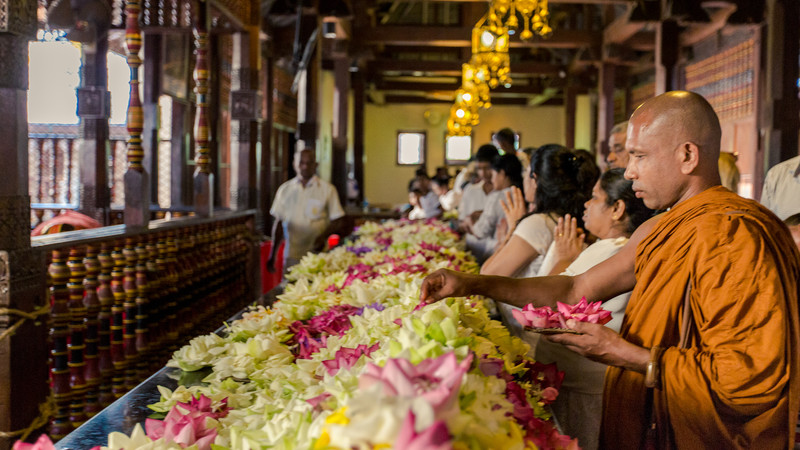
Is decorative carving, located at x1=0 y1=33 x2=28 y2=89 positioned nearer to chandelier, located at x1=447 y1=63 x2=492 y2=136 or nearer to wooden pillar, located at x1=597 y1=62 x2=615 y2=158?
chandelier, located at x1=447 y1=63 x2=492 y2=136

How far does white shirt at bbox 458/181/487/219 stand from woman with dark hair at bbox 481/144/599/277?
10.7ft

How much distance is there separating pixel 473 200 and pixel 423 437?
5856 mm

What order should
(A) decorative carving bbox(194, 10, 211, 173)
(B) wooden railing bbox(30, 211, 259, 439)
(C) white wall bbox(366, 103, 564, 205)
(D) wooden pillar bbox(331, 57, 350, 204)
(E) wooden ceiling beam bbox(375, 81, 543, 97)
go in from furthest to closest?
(C) white wall bbox(366, 103, 564, 205) → (E) wooden ceiling beam bbox(375, 81, 543, 97) → (D) wooden pillar bbox(331, 57, 350, 204) → (A) decorative carving bbox(194, 10, 211, 173) → (B) wooden railing bbox(30, 211, 259, 439)

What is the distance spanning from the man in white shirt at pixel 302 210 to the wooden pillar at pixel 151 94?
6.91 feet

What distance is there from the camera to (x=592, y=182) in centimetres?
316

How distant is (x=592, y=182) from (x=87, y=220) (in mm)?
3703

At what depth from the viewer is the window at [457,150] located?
795 inches

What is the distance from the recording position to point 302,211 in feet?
21.1

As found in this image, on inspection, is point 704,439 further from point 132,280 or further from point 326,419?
point 132,280

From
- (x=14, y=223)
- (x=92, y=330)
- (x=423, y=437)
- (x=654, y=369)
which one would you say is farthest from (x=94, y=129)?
(x=423, y=437)

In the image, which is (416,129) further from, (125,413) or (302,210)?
(125,413)

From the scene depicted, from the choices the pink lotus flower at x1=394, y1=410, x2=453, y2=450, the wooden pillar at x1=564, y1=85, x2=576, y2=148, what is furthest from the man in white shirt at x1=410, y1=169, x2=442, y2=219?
the pink lotus flower at x1=394, y1=410, x2=453, y2=450

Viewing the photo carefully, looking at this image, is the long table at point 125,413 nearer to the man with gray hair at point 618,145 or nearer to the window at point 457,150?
the man with gray hair at point 618,145

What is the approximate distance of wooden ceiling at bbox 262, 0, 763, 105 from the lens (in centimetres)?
749
